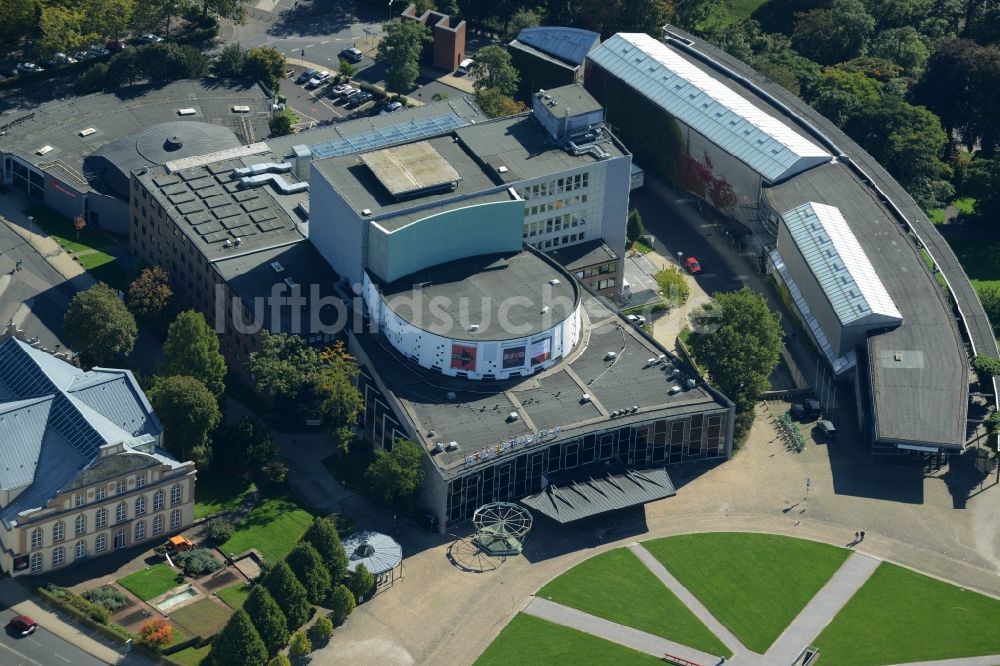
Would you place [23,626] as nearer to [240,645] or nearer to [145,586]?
[145,586]

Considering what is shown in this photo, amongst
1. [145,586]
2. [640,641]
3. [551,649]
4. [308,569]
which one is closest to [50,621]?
[145,586]

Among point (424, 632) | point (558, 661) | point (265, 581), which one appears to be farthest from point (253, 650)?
point (558, 661)

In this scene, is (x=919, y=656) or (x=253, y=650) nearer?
(x=253, y=650)

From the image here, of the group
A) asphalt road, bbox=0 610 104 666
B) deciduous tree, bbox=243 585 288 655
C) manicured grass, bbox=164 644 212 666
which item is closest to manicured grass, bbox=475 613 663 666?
deciduous tree, bbox=243 585 288 655

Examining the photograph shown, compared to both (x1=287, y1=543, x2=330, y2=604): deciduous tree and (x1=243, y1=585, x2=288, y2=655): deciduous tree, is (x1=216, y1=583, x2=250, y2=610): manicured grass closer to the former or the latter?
(x1=287, y1=543, x2=330, y2=604): deciduous tree

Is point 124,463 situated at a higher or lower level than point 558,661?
higher

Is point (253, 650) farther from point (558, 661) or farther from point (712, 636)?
point (712, 636)
